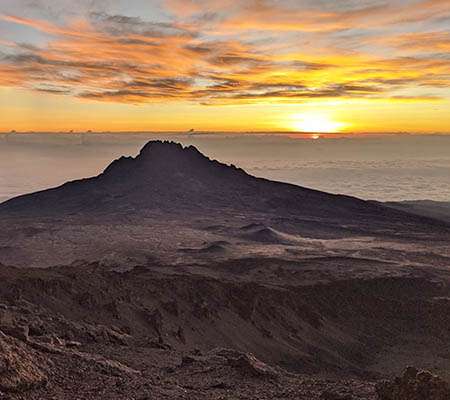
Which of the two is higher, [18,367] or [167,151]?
[167,151]

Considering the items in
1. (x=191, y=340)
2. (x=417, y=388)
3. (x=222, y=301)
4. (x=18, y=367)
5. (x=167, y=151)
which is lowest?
(x=191, y=340)

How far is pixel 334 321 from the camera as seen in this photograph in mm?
38750

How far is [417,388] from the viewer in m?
11.9

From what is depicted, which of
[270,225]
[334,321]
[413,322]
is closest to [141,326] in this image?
[334,321]

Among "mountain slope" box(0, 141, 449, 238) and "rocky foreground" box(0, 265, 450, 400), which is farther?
"mountain slope" box(0, 141, 449, 238)

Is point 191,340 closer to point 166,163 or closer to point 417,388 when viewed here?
point 417,388

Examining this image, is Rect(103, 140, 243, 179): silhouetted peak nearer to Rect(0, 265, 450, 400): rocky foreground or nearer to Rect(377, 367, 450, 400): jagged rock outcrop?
Rect(0, 265, 450, 400): rocky foreground

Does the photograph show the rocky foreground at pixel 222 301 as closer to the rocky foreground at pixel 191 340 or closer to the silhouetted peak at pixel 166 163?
the rocky foreground at pixel 191 340

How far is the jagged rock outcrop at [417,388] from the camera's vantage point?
11562 millimetres

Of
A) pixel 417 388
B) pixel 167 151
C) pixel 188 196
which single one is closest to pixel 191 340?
pixel 417 388

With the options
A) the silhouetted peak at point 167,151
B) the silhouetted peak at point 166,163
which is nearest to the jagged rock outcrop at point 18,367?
the silhouetted peak at point 166,163

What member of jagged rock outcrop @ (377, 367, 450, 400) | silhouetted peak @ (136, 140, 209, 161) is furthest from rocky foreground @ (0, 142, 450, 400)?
silhouetted peak @ (136, 140, 209, 161)

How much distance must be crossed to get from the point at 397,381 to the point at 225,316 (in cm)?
2193

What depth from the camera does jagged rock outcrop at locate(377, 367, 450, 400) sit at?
11.6 meters
